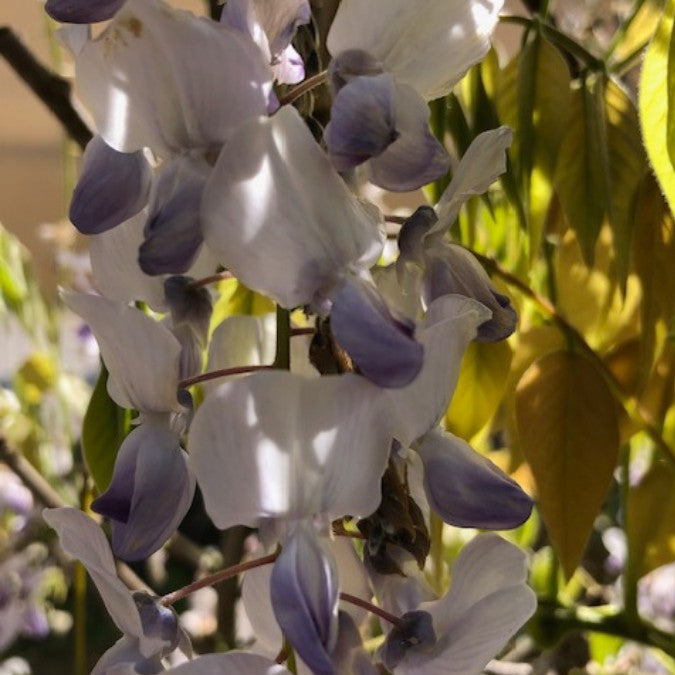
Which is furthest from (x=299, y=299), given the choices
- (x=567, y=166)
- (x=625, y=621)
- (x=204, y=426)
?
(x=625, y=621)

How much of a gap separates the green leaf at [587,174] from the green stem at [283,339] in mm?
133

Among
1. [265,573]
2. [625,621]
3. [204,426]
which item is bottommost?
[625,621]

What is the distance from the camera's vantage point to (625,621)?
22.0 inches

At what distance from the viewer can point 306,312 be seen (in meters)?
0.29

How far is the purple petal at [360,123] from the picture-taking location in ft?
0.85

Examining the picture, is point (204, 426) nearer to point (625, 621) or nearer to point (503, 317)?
point (503, 317)

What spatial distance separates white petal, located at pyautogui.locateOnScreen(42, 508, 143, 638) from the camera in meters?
0.29

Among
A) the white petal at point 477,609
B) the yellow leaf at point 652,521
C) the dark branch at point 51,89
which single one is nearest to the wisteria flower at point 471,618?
the white petal at point 477,609

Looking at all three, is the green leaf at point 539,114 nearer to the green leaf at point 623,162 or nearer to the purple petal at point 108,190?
the green leaf at point 623,162

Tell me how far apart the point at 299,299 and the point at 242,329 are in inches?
4.3

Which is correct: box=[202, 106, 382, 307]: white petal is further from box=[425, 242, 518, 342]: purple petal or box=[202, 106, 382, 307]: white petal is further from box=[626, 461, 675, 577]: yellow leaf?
box=[626, 461, 675, 577]: yellow leaf

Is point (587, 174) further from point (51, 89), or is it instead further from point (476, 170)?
point (51, 89)

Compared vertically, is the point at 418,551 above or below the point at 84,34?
below

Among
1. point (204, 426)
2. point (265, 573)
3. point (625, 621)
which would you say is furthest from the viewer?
point (625, 621)
